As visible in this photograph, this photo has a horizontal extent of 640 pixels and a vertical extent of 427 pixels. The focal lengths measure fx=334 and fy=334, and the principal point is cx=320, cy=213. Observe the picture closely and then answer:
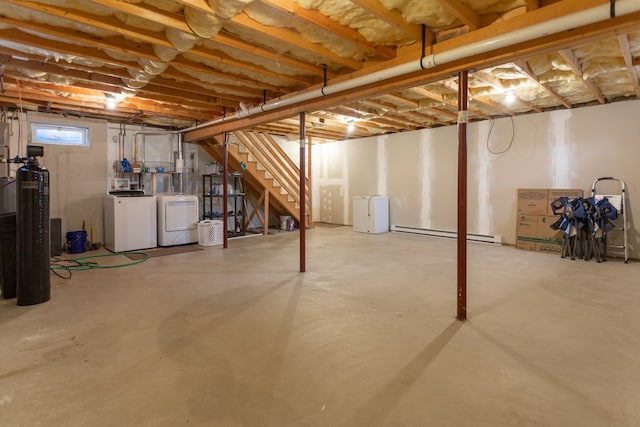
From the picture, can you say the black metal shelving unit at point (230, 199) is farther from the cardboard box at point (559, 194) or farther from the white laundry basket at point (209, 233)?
the cardboard box at point (559, 194)

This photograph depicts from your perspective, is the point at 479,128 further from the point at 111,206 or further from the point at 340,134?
the point at 111,206

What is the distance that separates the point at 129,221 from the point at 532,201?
23.2 ft

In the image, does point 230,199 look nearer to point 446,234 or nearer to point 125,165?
point 125,165

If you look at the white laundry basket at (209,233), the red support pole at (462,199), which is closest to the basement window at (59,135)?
the white laundry basket at (209,233)

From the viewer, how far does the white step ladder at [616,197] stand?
5.01 metres

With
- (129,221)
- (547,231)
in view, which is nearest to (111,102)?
(129,221)

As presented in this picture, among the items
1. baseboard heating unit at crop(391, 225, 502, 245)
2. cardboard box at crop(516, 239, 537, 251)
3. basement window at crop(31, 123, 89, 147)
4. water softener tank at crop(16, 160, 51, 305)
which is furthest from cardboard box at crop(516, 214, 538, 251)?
basement window at crop(31, 123, 89, 147)

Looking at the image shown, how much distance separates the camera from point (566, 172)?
5.72m

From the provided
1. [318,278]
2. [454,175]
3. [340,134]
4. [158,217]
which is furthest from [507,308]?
[340,134]

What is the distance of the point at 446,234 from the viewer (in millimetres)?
7383

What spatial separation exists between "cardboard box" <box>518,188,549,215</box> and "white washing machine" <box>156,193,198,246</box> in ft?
19.9

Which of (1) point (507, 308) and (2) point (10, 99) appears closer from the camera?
(1) point (507, 308)

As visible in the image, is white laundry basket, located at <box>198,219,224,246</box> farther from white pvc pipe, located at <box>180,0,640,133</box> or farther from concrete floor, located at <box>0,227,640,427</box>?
white pvc pipe, located at <box>180,0,640,133</box>

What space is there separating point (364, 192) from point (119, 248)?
583 cm
